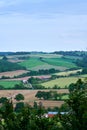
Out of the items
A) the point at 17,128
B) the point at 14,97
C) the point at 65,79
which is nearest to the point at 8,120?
the point at 17,128

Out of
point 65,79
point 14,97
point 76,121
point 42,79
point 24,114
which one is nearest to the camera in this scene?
point 76,121

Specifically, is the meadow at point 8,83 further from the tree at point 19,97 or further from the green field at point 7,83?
the tree at point 19,97

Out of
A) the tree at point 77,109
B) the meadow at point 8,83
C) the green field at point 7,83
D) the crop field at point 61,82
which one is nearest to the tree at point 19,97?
the crop field at point 61,82

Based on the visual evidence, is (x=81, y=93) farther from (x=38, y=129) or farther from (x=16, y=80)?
(x=16, y=80)

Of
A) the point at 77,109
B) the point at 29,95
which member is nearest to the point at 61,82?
the point at 29,95

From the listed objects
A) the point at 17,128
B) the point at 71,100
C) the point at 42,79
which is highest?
the point at 71,100

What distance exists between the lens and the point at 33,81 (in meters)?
169

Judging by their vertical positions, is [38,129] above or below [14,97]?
above

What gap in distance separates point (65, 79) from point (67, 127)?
126m

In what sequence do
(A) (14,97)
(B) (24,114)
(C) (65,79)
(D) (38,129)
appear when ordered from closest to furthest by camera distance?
(D) (38,129), (B) (24,114), (A) (14,97), (C) (65,79)

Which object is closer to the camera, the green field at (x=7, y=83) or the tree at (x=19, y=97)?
the tree at (x=19, y=97)

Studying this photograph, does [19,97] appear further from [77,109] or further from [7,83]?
[77,109]

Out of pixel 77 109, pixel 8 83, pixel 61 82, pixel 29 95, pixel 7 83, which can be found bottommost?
pixel 7 83

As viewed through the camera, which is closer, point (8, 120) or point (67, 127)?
point (67, 127)
